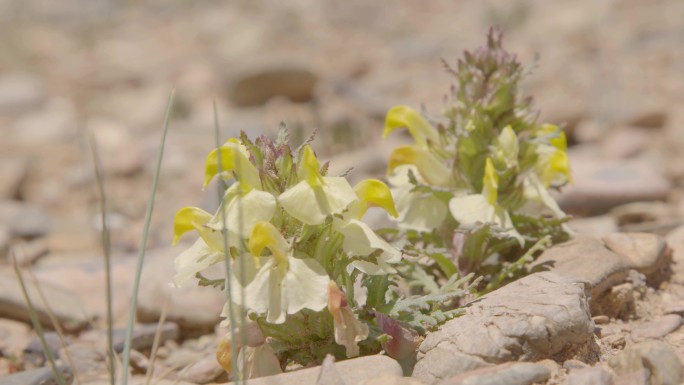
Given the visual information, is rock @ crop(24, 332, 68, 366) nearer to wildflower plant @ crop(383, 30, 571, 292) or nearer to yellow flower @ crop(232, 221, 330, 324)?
yellow flower @ crop(232, 221, 330, 324)

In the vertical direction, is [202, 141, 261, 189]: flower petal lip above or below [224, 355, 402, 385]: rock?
above

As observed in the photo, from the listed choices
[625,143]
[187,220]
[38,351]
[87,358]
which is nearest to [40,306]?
[38,351]

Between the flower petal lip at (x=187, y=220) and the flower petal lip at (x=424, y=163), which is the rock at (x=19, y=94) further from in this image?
the flower petal lip at (x=187, y=220)

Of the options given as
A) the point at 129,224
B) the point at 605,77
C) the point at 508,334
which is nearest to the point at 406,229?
the point at 508,334

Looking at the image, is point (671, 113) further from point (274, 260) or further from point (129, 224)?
point (274, 260)

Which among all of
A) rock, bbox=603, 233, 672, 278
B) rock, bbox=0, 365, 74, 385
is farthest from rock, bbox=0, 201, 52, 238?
rock, bbox=603, 233, 672, 278
